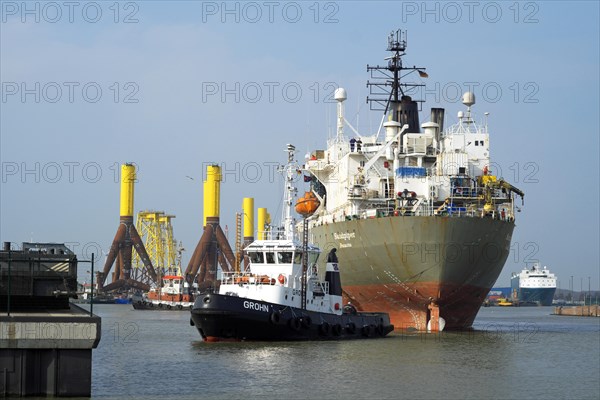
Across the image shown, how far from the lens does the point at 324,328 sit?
45.6 meters

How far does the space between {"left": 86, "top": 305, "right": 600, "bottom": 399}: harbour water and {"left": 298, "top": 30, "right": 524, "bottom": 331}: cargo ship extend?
183 inches

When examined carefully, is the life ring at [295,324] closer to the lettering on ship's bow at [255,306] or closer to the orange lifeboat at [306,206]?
the lettering on ship's bow at [255,306]

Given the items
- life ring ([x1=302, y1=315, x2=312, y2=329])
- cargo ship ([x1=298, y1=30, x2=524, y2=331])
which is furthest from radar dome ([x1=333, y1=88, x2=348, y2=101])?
life ring ([x1=302, y1=315, x2=312, y2=329])

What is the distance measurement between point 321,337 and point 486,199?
17044 mm

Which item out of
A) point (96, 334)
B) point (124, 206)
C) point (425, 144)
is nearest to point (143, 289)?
point (124, 206)

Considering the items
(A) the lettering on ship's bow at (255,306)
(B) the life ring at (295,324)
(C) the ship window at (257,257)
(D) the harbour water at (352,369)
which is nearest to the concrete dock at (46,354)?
(D) the harbour water at (352,369)

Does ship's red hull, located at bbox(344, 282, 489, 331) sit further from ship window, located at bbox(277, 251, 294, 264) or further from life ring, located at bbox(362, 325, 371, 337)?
ship window, located at bbox(277, 251, 294, 264)

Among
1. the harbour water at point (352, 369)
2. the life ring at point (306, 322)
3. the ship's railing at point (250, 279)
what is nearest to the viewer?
the harbour water at point (352, 369)

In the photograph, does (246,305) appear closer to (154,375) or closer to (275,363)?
(275,363)

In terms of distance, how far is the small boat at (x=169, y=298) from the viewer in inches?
5212

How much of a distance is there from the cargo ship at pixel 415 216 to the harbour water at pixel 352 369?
4641mm

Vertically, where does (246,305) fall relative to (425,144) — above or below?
below

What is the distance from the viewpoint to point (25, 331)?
73.1 ft

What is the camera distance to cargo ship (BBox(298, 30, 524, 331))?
175 feet
